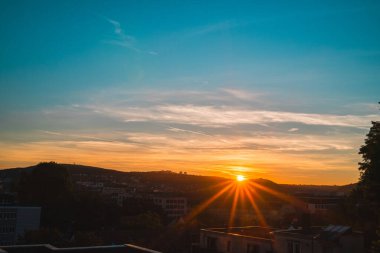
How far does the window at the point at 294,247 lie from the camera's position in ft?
92.9

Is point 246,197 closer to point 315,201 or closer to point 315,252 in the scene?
point 315,201

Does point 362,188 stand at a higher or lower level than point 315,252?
higher

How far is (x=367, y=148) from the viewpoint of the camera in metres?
22.8

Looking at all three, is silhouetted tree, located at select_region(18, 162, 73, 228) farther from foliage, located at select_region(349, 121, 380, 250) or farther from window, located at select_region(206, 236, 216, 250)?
foliage, located at select_region(349, 121, 380, 250)

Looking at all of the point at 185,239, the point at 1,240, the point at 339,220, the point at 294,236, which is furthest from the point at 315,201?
the point at 294,236

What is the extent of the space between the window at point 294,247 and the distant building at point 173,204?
117417 mm

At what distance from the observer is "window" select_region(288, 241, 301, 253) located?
28.3 m

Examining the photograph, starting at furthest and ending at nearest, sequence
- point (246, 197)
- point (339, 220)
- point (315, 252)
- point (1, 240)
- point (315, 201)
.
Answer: point (246, 197), point (315, 201), point (1, 240), point (339, 220), point (315, 252)

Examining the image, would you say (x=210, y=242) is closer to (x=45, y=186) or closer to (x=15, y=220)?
(x=15, y=220)

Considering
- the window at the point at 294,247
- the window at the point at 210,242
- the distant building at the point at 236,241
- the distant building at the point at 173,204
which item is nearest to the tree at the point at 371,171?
the window at the point at 294,247

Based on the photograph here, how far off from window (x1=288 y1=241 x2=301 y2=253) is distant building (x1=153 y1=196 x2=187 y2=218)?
117417 mm

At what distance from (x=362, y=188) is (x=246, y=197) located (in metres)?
126

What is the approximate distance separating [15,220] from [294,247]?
6386 centimetres

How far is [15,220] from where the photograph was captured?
74.5 m
